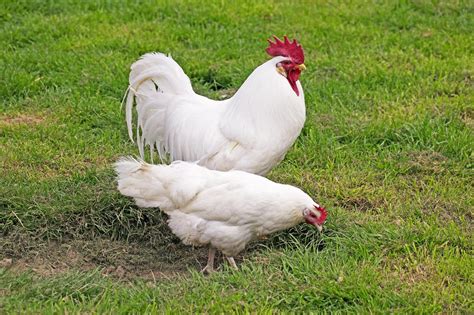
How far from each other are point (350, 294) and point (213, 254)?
1033 millimetres

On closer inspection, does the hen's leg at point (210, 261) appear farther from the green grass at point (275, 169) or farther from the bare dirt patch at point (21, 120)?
the bare dirt patch at point (21, 120)

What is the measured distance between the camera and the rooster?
547 cm

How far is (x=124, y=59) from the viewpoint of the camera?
28.5ft

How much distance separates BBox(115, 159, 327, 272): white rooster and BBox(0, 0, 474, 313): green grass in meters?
0.22

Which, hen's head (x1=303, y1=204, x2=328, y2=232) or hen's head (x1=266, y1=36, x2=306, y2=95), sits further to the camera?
hen's head (x1=266, y1=36, x2=306, y2=95)

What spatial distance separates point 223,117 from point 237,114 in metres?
0.12

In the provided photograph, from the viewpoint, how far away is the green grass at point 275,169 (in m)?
4.79

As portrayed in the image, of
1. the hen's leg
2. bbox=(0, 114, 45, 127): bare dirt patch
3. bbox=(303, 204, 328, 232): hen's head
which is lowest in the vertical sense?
bbox=(0, 114, 45, 127): bare dirt patch

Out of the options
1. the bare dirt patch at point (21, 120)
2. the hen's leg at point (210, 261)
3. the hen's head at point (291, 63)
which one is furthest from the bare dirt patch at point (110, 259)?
the bare dirt patch at point (21, 120)

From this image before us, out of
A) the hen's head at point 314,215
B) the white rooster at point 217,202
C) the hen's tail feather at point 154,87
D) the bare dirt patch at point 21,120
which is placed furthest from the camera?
the bare dirt patch at point 21,120

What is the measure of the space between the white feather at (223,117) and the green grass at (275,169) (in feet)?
1.79

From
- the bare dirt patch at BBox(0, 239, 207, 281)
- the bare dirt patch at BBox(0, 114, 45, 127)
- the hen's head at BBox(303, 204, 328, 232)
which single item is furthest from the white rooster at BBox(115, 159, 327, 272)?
the bare dirt patch at BBox(0, 114, 45, 127)

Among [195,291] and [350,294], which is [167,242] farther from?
[350,294]

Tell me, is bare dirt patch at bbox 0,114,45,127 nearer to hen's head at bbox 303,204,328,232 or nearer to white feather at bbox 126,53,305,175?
white feather at bbox 126,53,305,175
